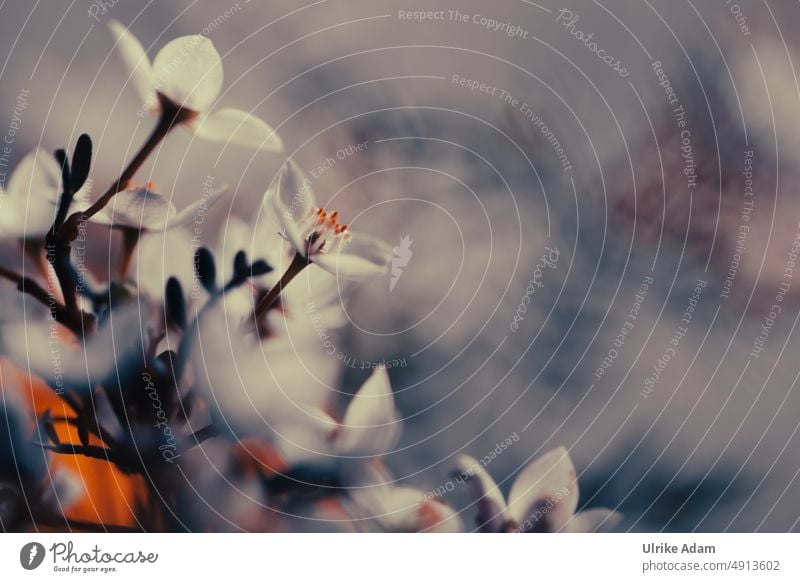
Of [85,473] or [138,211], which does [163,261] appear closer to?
[138,211]

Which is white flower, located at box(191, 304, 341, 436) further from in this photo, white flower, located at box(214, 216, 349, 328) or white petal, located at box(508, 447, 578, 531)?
white petal, located at box(508, 447, 578, 531)

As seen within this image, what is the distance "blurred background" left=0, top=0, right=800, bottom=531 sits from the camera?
1056mm

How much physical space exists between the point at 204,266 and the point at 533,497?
0.60 meters

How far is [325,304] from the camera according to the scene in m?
1.08

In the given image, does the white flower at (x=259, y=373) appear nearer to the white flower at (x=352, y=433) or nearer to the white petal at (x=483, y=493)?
the white flower at (x=352, y=433)

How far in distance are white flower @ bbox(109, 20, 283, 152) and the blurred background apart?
0.05 ft

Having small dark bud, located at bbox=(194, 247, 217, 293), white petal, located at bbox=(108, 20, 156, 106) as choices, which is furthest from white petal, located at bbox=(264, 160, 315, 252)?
white petal, located at bbox=(108, 20, 156, 106)

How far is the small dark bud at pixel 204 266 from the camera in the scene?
1.06m

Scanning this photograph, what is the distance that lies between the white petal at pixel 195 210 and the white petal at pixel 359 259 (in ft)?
0.55

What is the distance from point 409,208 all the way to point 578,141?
0.27 m

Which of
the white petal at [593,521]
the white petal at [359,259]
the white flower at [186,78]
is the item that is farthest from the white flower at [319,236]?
the white petal at [593,521]

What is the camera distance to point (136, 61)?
1.05 meters

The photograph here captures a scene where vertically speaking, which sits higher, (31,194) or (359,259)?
(31,194)
